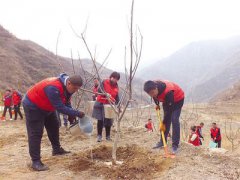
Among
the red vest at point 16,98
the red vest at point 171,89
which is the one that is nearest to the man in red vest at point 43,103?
the red vest at point 171,89

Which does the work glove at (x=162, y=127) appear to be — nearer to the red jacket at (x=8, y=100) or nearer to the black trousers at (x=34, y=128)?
the black trousers at (x=34, y=128)

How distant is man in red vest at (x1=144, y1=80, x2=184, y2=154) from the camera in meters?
5.17

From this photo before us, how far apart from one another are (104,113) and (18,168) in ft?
6.54

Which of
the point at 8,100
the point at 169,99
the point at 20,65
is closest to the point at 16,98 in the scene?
the point at 8,100

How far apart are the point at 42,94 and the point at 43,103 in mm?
136

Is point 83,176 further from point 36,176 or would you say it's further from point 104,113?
point 104,113

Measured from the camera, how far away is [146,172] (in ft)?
15.7

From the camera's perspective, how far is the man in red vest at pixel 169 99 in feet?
17.0

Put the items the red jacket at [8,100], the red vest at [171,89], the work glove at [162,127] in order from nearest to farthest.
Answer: the red vest at [171,89], the work glove at [162,127], the red jacket at [8,100]

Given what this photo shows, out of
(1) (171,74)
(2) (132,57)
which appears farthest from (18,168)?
(1) (171,74)

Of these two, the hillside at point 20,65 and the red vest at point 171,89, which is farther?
the hillside at point 20,65

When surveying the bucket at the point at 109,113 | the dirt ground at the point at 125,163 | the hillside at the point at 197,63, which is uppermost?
the hillside at the point at 197,63

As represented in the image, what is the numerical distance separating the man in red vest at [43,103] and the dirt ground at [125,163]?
1.15 ft

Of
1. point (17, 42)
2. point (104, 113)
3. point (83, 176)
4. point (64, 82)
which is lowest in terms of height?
point (83, 176)
